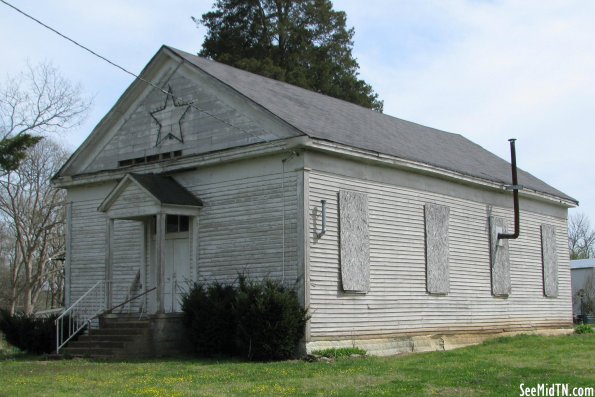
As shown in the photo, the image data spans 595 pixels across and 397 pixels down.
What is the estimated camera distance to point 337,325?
17938mm

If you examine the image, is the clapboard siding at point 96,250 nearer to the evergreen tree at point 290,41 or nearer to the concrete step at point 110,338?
the concrete step at point 110,338

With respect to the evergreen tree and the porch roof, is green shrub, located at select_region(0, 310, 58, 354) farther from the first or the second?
the evergreen tree

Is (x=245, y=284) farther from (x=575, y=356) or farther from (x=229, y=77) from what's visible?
(x=575, y=356)

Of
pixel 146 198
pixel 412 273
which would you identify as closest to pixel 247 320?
pixel 146 198

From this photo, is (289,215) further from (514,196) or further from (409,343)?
(514,196)

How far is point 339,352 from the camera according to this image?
57.0 ft

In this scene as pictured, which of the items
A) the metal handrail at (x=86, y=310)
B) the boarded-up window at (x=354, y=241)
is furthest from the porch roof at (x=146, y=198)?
the boarded-up window at (x=354, y=241)

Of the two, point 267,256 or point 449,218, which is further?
point 449,218

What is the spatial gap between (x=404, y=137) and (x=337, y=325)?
26.2ft

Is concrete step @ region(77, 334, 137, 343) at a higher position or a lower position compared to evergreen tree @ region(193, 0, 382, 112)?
lower

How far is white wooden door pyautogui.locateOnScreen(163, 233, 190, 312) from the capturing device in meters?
19.8

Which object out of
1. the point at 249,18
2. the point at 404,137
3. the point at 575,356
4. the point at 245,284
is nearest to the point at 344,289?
the point at 245,284

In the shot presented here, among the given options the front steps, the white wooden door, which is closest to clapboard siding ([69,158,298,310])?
the white wooden door

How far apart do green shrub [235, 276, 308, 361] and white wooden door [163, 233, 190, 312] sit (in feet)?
10.7
